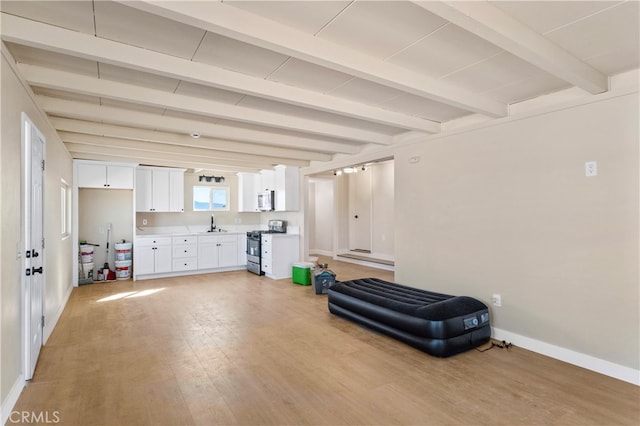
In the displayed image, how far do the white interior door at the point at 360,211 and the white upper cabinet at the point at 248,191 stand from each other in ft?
10.0

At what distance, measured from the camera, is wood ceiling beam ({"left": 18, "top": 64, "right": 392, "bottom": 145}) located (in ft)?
8.91

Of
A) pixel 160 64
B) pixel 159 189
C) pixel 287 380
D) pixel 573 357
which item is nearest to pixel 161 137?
pixel 160 64

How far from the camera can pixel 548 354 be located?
127 inches

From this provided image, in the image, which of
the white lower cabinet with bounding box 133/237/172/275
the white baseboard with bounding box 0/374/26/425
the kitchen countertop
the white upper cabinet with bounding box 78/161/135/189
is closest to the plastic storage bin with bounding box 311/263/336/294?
the kitchen countertop

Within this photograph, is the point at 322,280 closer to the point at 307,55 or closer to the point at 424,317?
A: the point at 424,317

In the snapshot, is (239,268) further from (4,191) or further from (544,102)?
(544,102)

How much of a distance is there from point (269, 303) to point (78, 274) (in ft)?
13.6

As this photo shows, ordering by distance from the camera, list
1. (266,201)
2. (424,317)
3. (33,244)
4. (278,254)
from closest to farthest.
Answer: (33,244), (424,317), (278,254), (266,201)

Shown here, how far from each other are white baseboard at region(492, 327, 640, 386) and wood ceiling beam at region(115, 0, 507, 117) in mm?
2472

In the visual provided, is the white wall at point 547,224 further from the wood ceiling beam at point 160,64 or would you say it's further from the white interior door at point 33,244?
the white interior door at point 33,244

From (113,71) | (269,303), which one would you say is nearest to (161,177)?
(269,303)

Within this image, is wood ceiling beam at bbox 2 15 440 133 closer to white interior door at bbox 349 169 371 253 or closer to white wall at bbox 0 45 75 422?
white wall at bbox 0 45 75 422

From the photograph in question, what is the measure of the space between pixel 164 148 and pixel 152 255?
271cm

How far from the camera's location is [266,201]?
7.58m
